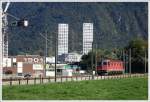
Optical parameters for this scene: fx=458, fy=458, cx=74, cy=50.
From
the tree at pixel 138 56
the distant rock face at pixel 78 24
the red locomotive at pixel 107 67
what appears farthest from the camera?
the distant rock face at pixel 78 24

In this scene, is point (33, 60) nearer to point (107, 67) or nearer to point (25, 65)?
point (25, 65)

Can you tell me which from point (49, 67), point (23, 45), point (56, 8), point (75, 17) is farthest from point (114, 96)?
point (56, 8)

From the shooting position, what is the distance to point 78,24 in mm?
152250

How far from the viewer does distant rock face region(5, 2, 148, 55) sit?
119 metres

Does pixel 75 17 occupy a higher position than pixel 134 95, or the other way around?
pixel 75 17

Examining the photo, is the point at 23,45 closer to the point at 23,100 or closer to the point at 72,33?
the point at 72,33

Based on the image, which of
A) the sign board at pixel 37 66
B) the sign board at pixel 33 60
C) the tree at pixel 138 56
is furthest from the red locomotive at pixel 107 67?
the sign board at pixel 33 60

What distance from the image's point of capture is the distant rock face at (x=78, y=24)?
119 m

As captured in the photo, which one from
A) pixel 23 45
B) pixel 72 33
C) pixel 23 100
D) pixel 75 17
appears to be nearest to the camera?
pixel 23 100

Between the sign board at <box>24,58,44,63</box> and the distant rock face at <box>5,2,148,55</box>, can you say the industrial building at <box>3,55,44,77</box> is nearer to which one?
the sign board at <box>24,58,44,63</box>

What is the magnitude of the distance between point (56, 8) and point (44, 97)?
148 metres

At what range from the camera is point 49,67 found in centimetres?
8825

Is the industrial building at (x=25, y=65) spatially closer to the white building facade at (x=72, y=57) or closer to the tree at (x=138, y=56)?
the tree at (x=138, y=56)

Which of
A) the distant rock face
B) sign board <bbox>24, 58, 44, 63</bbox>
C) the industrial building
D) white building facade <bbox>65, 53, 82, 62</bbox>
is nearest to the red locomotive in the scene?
the industrial building
